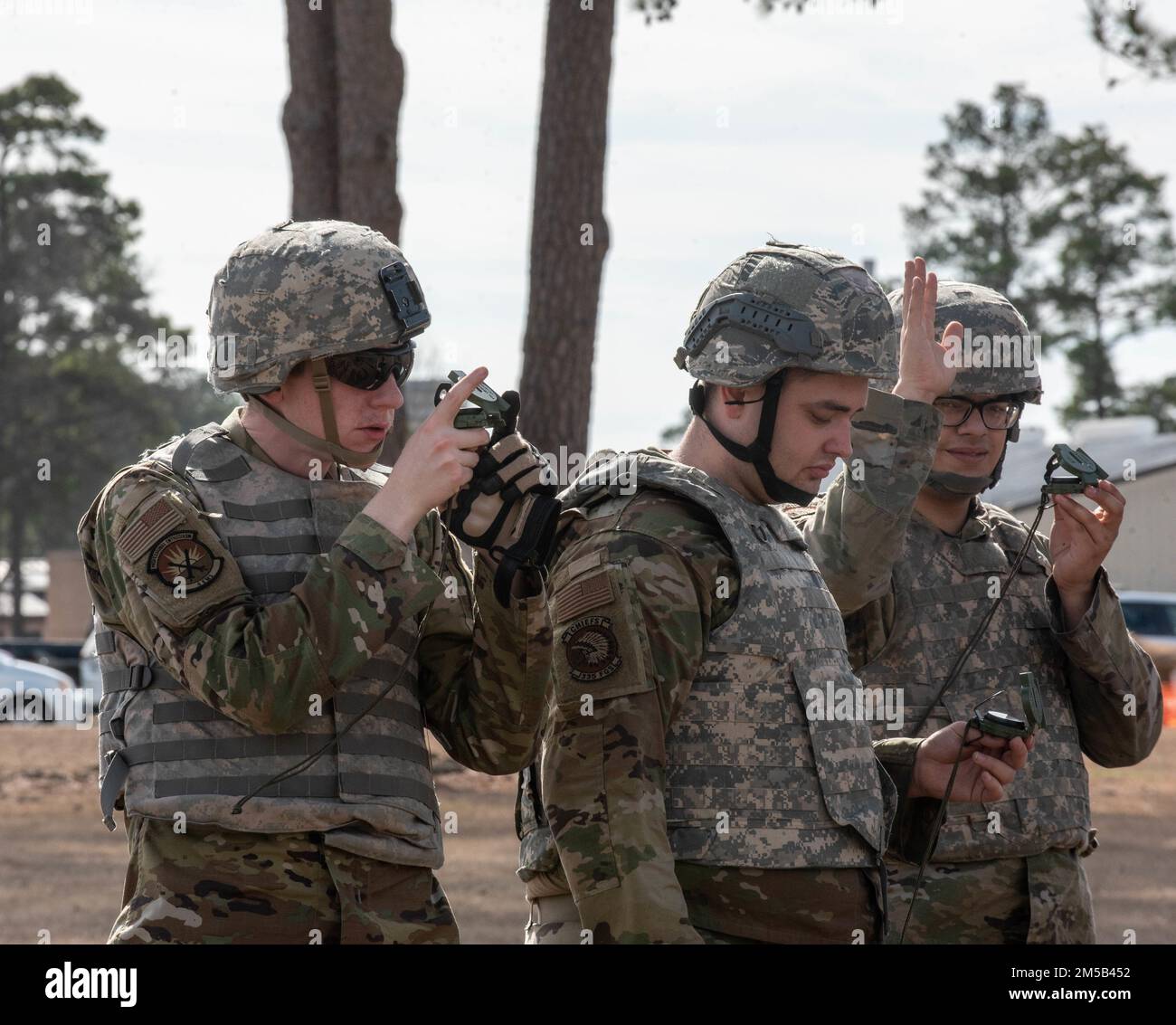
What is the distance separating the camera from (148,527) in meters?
3.46

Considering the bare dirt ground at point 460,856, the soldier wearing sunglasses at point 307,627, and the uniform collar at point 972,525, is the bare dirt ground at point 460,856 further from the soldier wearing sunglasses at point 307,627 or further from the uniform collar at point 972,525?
the soldier wearing sunglasses at point 307,627

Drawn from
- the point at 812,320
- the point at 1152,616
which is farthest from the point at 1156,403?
the point at 812,320

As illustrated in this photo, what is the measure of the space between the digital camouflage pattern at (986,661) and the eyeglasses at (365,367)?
1154mm

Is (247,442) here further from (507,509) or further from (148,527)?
(507,509)

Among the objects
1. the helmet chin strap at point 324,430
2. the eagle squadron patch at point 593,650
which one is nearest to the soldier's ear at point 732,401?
the eagle squadron patch at point 593,650

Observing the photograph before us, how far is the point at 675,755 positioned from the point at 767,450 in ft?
2.23

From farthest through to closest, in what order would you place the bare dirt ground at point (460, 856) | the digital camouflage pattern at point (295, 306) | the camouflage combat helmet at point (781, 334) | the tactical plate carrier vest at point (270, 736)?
the bare dirt ground at point (460, 856) → the camouflage combat helmet at point (781, 334) → the digital camouflage pattern at point (295, 306) → the tactical plate carrier vest at point (270, 736)

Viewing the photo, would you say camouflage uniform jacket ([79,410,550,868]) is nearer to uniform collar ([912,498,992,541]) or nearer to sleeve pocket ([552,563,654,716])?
sleeve pocket ([552,563,654,716])

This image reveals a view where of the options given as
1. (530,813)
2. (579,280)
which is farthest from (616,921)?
(579,280)

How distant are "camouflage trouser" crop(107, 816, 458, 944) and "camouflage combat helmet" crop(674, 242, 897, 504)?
3.85 feet

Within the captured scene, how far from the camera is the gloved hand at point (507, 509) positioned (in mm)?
3504

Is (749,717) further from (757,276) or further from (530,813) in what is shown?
(757,276)

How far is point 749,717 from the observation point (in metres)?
3.62

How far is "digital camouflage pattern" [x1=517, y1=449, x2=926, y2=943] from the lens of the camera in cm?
342
